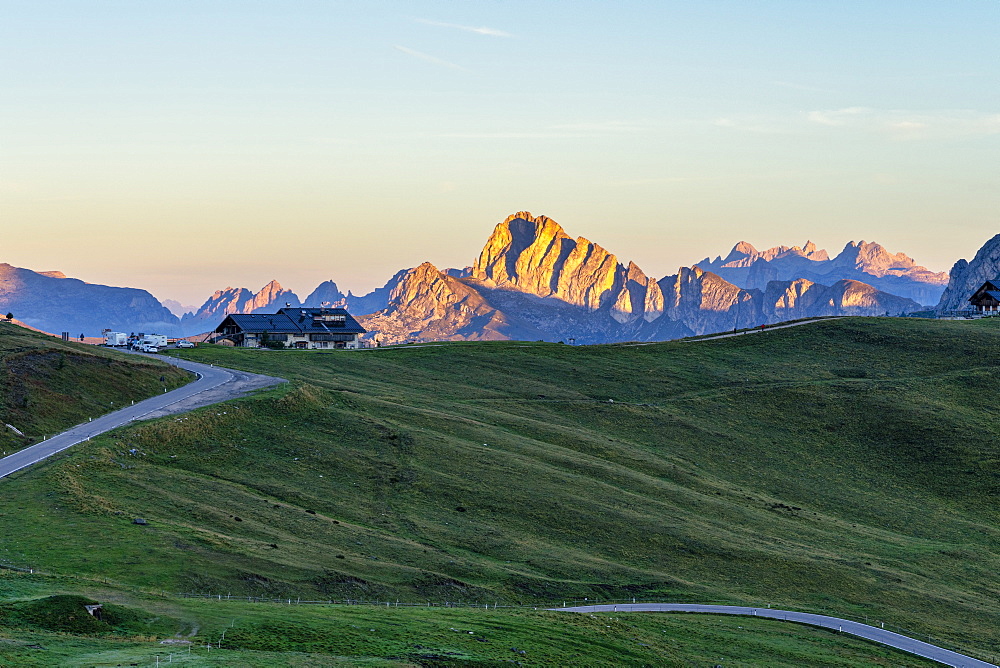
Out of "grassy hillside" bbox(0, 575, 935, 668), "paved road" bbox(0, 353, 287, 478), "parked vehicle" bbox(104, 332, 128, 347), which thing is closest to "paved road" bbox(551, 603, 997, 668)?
"grassy hillside" bbox(0, 575, 935, 668)

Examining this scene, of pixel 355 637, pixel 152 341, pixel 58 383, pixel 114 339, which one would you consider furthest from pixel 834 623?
pixel 114 339

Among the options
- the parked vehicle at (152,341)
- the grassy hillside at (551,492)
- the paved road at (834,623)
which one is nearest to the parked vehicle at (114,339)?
the parked vehicle at (152,341)

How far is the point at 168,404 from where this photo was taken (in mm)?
106500

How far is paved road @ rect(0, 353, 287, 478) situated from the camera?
84125 millimetres

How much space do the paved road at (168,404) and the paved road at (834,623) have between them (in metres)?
47.6

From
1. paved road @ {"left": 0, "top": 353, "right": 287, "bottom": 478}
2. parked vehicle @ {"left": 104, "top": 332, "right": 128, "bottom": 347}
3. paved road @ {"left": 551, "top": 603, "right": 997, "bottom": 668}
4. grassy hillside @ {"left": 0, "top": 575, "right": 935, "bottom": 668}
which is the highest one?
parked vehicle @ {"left": 104, "top": 332, "right": 128, "bottom": 347}

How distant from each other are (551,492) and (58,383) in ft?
176

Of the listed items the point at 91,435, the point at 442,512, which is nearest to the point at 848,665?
the point at 442,512

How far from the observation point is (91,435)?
9119 cm

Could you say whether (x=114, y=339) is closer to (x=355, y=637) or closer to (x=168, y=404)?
(x=168, y=404)

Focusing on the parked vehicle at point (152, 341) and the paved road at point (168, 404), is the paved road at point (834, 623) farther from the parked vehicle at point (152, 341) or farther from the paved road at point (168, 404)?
the parked vehicle at point (152, 341)

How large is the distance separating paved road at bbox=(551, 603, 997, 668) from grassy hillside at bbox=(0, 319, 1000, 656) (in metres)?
2.81

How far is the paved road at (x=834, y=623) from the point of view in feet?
229

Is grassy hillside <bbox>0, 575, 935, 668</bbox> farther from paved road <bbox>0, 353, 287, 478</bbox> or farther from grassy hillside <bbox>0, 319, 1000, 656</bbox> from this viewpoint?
paved road <bbox>0, 353, 287, 478</bbox>
